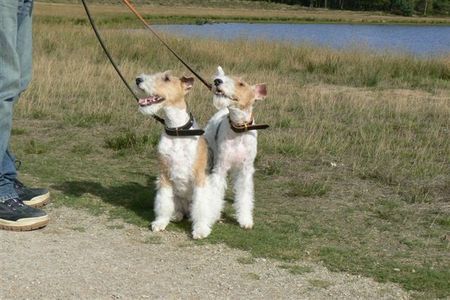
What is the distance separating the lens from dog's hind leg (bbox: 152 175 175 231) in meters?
5.26

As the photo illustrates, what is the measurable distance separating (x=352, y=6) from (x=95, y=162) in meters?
114

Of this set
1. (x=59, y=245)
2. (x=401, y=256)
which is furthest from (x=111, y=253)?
(x=401, y=256)

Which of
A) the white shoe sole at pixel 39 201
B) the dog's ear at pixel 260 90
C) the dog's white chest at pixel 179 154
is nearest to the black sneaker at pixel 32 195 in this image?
the white shoe sole at pixel 39 201

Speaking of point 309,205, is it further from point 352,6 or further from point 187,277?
point 352,6

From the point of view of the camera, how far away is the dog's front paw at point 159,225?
Answer: 5238 mm

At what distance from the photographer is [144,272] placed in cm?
427

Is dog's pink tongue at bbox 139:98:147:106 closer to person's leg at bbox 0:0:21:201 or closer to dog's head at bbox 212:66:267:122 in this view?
dog's head at bbox 212:66:267:122

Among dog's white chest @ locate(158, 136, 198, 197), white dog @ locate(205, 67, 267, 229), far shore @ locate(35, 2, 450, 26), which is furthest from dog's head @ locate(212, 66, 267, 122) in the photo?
far shore @ locate(35, 2, 450, 26)

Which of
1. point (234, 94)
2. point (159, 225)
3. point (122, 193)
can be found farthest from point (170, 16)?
point (159, 225)

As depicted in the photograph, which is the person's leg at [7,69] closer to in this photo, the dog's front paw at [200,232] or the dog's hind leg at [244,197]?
the dog's front paw at [200,232]

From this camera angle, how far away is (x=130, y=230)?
5238mm

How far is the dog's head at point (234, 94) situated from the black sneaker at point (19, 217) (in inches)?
69.3

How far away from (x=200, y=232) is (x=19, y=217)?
58.7 inches

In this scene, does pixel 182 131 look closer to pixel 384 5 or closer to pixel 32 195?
pixel 32 195
